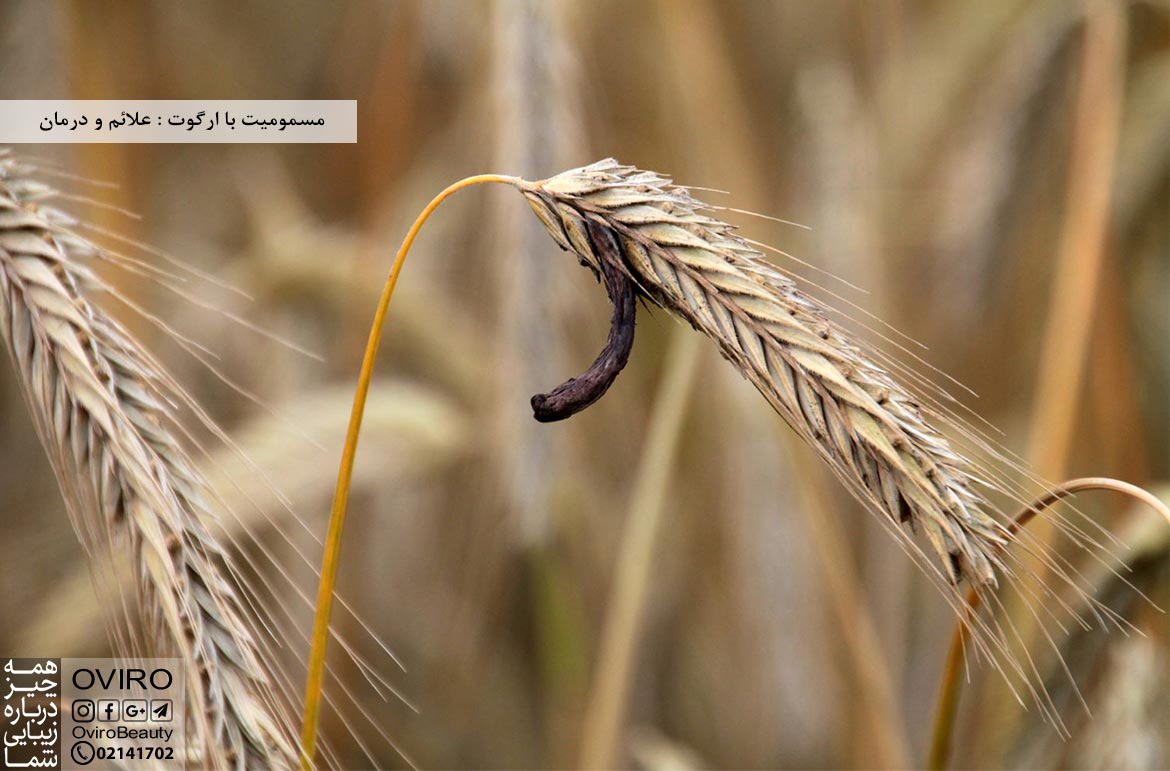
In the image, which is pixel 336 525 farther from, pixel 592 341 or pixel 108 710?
pixel 592 341

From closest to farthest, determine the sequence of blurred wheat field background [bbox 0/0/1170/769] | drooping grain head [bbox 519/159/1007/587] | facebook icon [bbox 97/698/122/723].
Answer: drooping grain head [bbox 519/159/1007/587]
facebook icon [bbox 97/698/122/723]
blurred wheat field background [bbox 0/0/1170/769]

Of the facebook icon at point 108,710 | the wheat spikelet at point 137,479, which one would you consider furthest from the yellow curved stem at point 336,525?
the facebook icon at point 108,710

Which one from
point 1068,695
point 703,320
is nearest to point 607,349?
point 703,320

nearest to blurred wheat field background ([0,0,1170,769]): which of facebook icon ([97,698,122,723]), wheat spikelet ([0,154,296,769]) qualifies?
facebook icon ([97,698,122,723])

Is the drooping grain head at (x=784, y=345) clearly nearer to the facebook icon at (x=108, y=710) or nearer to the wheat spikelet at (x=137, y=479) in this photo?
the wheat spikelet at (x=137, y=479)

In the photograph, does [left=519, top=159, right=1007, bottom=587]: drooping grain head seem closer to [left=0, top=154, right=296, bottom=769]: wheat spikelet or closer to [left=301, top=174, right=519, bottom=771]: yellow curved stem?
[left=301, top=174, right=519, bottom=771]: yellow curved stem

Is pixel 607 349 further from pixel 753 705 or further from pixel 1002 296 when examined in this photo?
pixel 1002 296
